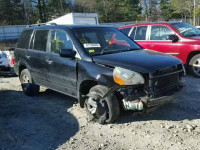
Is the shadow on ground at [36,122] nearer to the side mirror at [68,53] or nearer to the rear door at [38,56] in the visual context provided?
the rear door at [38,56]

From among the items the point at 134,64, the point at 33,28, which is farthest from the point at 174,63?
the point at 33,28

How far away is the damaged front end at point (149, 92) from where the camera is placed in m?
3.71

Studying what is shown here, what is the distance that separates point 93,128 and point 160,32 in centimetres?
474

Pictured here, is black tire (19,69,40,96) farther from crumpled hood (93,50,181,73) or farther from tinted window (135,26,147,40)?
tinted window (135,26,147,40)

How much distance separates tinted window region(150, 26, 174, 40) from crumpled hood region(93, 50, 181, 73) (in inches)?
130

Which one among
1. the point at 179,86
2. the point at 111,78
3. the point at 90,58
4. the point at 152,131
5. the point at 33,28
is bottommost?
the point at 152,131

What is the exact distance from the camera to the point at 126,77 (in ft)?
12.2

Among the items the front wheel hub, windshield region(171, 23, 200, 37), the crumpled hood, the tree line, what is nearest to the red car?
windshield region(171, 23, 200, 37)

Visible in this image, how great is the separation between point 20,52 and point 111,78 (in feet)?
11.2

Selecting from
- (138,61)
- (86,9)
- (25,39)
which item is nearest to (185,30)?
(138,61)

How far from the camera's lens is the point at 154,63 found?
3922mm

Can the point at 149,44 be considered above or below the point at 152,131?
above

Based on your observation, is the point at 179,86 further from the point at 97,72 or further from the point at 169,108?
the point at 97,72

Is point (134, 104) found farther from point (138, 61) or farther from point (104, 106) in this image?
point (138, 61)
